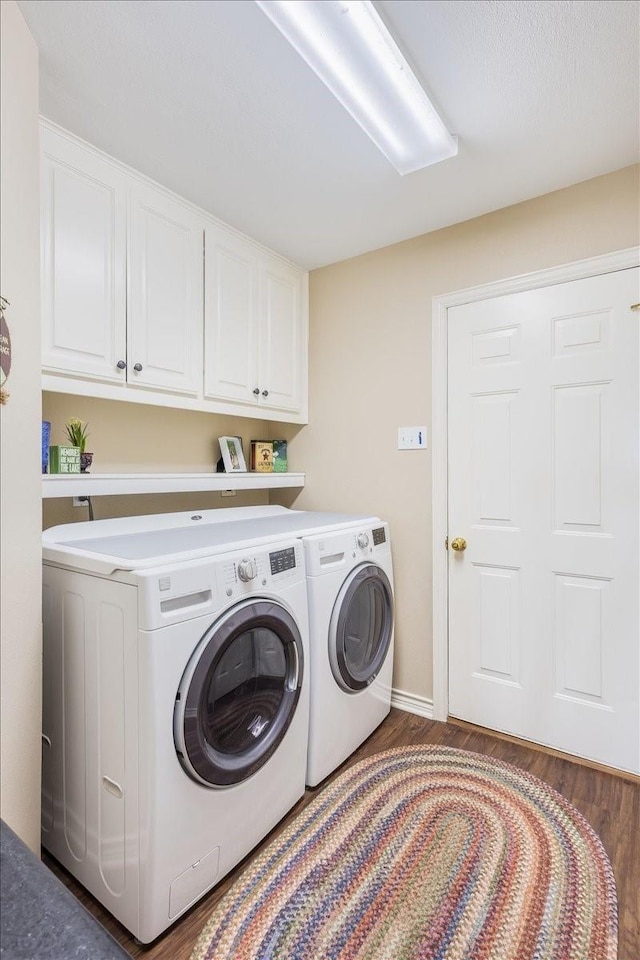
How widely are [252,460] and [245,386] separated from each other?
0.52 m

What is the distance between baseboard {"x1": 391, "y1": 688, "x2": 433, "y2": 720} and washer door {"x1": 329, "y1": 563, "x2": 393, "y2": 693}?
37 cm

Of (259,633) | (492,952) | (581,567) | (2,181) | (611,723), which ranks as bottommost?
(492,952)

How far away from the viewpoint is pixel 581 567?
6.42ft

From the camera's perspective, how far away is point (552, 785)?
1.81 metres

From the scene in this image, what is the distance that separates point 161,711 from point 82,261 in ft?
4.93

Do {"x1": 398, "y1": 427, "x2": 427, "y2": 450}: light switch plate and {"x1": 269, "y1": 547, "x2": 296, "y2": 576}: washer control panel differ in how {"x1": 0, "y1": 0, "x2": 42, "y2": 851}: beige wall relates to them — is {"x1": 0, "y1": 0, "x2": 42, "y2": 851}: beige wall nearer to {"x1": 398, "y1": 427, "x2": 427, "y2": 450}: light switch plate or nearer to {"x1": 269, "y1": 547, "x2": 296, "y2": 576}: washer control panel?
{"x1": 269, "y1": 547, "x2": 296, "y2": 576}: washer control panel

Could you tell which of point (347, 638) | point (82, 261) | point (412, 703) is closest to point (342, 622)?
point (347, 638)

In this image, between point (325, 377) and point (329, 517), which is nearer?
point (329, 517)

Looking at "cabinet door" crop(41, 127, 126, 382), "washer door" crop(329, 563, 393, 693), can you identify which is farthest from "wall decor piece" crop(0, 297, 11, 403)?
"washer door" crop(329, 563, 393, 693)

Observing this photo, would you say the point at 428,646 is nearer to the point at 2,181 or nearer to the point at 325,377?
the point at 325,377

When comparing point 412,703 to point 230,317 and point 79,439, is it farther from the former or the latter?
point 230,317

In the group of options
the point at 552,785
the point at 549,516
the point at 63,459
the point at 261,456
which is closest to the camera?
the point at 63,459

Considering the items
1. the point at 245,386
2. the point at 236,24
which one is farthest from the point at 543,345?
the point at 236,24

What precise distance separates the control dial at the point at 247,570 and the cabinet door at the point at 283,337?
1191 mm
